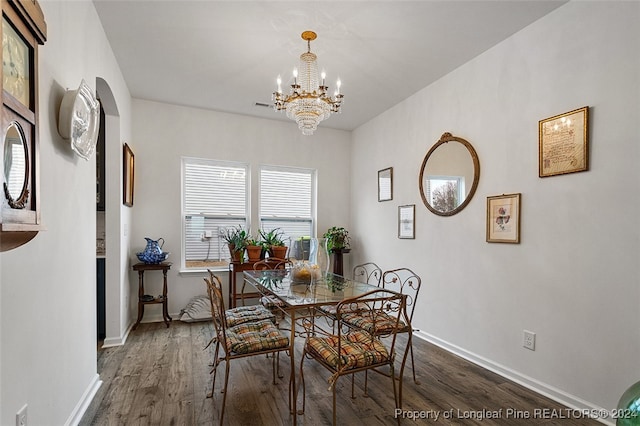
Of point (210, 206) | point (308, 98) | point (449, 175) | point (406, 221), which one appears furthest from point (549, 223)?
point (210, 206)

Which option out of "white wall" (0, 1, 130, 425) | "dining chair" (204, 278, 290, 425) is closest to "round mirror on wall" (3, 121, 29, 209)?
"white wall" (0, 1, 130, 425)

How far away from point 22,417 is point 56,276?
0.65 meters

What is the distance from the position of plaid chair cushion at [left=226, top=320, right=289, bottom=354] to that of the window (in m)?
2.34

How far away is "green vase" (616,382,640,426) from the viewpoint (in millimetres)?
1225

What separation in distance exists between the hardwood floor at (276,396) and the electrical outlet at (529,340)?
0.31m

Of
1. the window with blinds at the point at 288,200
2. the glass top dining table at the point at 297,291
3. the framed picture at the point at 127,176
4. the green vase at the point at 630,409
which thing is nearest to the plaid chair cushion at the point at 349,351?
the glass top dining table at the point at 297,291

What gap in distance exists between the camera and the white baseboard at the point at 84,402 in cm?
198

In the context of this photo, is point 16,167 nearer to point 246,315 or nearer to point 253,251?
point 246,315

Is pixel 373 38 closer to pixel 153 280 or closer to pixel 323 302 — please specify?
pixel 323 302

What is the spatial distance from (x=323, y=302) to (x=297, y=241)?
2.61 metres

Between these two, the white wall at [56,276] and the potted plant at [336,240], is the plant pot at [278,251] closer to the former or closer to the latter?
the potted plant at [336,240]

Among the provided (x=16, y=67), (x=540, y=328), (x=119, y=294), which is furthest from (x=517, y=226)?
(x=119, y=294)

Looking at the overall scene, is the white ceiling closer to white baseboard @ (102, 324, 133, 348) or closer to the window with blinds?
the window with blinds

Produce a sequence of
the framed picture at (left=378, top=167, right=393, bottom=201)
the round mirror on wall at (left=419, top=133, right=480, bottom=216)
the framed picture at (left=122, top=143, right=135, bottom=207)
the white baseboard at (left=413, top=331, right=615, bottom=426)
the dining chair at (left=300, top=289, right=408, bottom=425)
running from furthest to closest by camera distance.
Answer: the framed picture at (left=378, top=167, right=393, bottom=201), the framed picture at (left=122, top=143, right=135, bottom=207), the round mirror on wall at (left=419, top=133, right=480, bottom=216), the white baseboard at (left=413, top=331, right=615, bottom=426), the dining chair at (left=300, top=289, right=408, bottom=425)
